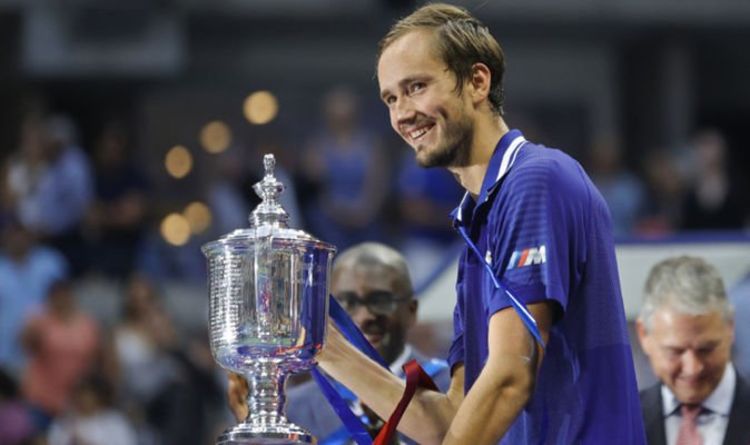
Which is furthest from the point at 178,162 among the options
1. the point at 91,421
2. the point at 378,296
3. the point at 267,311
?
the point at 267,311

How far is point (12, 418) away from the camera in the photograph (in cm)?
1056

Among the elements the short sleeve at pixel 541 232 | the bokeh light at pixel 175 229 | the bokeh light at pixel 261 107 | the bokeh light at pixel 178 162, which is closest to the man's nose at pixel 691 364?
the short sleeve at pixel 541 232

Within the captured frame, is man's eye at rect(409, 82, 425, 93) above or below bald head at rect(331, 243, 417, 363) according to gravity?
above

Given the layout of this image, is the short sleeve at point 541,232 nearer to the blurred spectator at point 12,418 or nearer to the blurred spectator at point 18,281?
the blurred spectator at point 12,418

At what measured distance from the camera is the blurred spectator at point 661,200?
13797 mm

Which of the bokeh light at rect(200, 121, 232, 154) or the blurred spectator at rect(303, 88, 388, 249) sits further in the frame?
the bokeh light at rect(200, 121, 232, 154)

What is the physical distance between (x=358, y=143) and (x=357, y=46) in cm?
428

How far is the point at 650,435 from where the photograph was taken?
17.0ft

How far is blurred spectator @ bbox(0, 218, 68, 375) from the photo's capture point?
1239 cm

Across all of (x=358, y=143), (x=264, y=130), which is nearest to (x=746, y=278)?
(x=358, y=143)

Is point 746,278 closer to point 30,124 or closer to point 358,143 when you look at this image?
point 358,143

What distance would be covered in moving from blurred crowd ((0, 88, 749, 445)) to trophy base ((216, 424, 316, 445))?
728 centimetres

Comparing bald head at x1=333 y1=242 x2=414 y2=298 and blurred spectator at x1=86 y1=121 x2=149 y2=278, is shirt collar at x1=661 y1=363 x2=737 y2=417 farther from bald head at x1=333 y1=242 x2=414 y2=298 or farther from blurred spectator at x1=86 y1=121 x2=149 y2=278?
blurred spectator at x1=86 y1=121 x2=149 y2=278

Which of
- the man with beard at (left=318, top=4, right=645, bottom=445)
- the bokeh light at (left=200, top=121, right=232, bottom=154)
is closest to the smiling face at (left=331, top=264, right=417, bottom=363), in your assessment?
the man with beard at (left=318, top=4, right=645, bottom=445)
